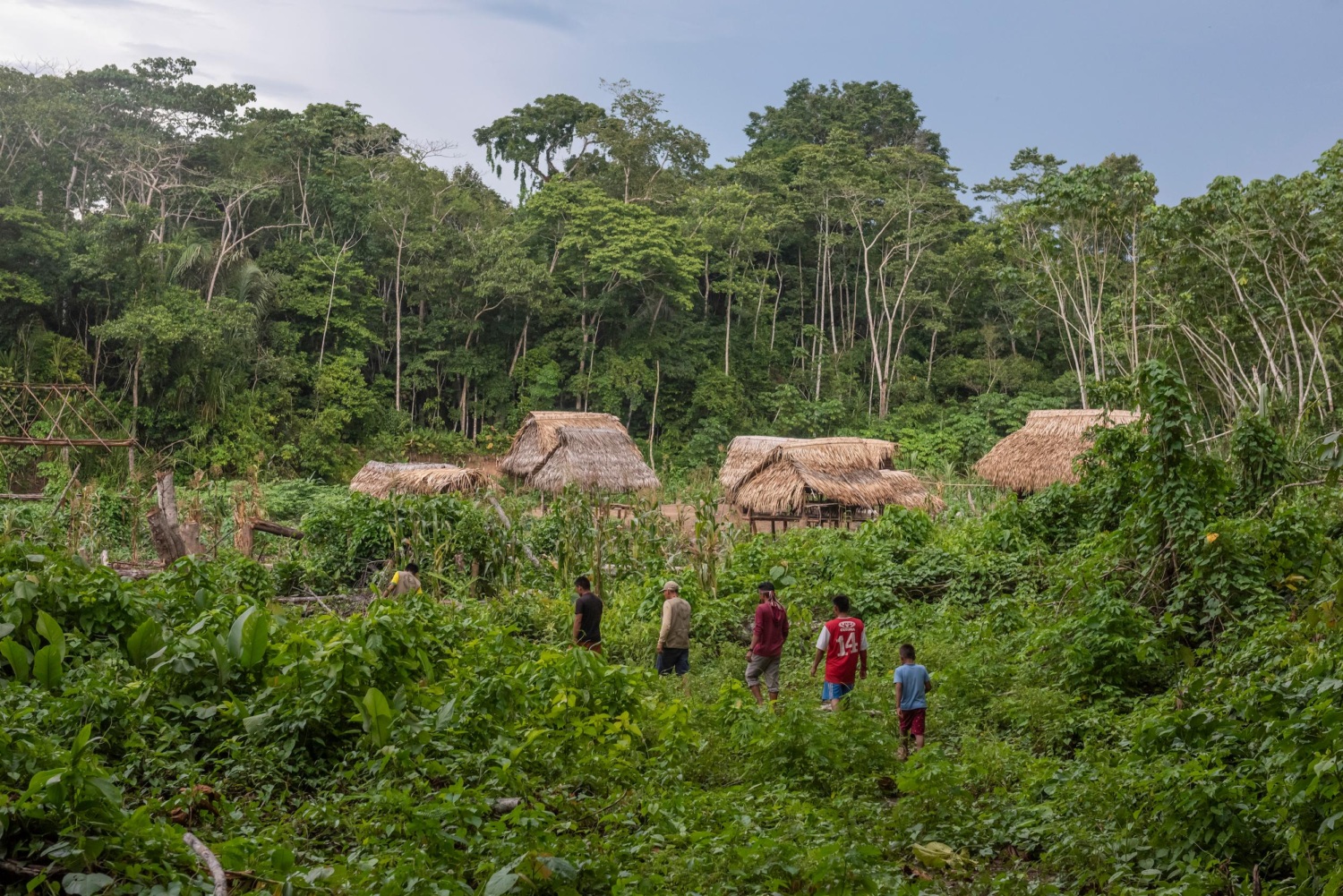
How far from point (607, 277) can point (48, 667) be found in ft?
78.8

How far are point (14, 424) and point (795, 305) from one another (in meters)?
21.5

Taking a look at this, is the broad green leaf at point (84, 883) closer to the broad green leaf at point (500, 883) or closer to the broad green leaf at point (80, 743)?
the broad green leaf at point (80, 743)

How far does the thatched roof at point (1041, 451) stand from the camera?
17422mm

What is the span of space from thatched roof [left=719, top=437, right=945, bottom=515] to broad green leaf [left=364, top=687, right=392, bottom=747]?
13222mm

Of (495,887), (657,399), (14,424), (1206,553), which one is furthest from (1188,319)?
(14,424)

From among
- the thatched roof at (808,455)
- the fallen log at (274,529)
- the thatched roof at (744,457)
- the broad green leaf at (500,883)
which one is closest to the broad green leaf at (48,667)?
the broad green leaf at (500,883)

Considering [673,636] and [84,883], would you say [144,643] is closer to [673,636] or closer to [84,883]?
[84,883]

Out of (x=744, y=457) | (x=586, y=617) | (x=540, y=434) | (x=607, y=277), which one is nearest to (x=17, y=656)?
(x=586, y=617)

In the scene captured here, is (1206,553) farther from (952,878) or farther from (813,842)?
(813,842)

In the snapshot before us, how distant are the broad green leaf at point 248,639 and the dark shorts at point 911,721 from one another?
3.65 metres

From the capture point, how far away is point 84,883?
3039mm

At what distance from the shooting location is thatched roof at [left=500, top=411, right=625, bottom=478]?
21.1 metres

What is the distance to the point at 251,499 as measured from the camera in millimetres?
14922

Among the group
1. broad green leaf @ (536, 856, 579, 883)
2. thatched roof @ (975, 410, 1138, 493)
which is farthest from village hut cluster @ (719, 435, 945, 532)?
broad green leaf @ (536, 856, 579, 883)
